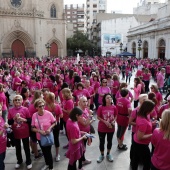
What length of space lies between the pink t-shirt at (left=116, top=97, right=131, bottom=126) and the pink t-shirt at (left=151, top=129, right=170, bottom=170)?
7.76ft

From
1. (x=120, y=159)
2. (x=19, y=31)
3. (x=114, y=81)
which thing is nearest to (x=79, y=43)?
(x=19, y=31)

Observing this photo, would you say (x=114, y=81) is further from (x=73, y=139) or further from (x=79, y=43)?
(x=79, y=43)

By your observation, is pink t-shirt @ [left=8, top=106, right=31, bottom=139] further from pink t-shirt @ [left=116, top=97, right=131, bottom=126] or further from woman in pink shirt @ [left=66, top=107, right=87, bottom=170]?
pink t-shirt @ [left=116, top=97, right=131, bottom=126]

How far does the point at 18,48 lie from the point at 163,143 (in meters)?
41.9

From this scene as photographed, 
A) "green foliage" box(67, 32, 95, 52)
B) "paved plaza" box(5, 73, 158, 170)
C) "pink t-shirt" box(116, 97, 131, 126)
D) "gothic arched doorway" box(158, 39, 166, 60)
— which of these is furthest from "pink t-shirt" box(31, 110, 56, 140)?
"green foliage" box(67, 32, 95, 52)

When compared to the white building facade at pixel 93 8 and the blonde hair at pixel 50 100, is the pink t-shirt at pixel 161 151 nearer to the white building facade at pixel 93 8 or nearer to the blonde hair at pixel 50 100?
the blonde hair at pixel 50 100

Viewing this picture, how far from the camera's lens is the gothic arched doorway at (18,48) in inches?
1622

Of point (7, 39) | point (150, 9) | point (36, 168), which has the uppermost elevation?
point (150, 9)

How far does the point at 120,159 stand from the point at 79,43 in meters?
46.6

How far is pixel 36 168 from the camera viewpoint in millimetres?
5102

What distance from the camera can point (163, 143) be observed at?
10.2ft

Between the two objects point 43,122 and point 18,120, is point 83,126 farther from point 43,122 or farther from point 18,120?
point 18,120

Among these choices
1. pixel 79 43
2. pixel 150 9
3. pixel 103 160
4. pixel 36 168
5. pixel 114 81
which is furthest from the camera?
pixel 150 9

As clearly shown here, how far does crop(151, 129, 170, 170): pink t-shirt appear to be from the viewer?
3102mm
